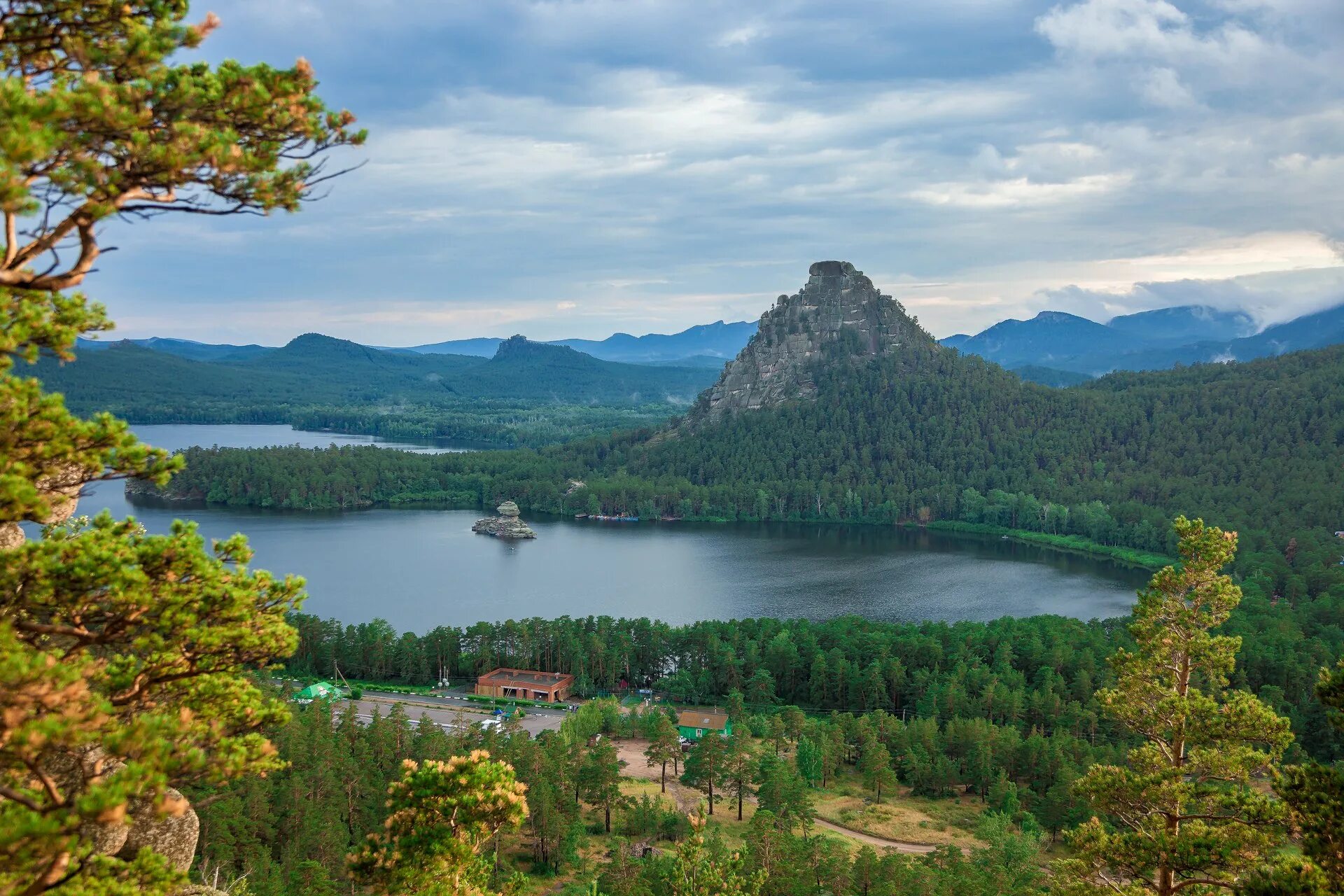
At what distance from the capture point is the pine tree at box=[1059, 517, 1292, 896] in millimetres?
11031

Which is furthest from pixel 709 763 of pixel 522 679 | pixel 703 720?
pixel 522 679

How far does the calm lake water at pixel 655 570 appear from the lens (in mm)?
62031

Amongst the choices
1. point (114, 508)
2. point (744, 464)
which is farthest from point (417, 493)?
point (744, 464)

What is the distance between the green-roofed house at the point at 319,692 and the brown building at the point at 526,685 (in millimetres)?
6979

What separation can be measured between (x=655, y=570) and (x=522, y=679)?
2970cm

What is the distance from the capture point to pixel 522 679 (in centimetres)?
4625

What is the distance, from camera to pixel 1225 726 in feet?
39.0

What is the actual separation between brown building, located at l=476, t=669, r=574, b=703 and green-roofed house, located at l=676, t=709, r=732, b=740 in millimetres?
7032

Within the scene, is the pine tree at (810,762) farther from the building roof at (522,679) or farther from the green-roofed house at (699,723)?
the building roof at (522,679)

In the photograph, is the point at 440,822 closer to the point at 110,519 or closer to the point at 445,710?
the point at 110,519

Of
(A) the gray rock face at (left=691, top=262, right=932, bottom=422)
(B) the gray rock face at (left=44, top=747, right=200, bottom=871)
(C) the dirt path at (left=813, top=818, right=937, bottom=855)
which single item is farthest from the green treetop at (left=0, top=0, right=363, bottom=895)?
(A) the gray rock face at (left=691, top=262, right=932, bottom=422)

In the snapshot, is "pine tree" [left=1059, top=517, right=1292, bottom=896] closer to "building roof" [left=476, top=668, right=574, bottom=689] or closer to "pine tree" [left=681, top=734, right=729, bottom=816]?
"pine tree" [left=681, top=734, right=729, bottom=816]

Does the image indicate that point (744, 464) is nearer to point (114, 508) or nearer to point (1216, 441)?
point (1216, 441)

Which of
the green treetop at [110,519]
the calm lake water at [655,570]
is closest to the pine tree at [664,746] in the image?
the calm lake water at [655,570]
